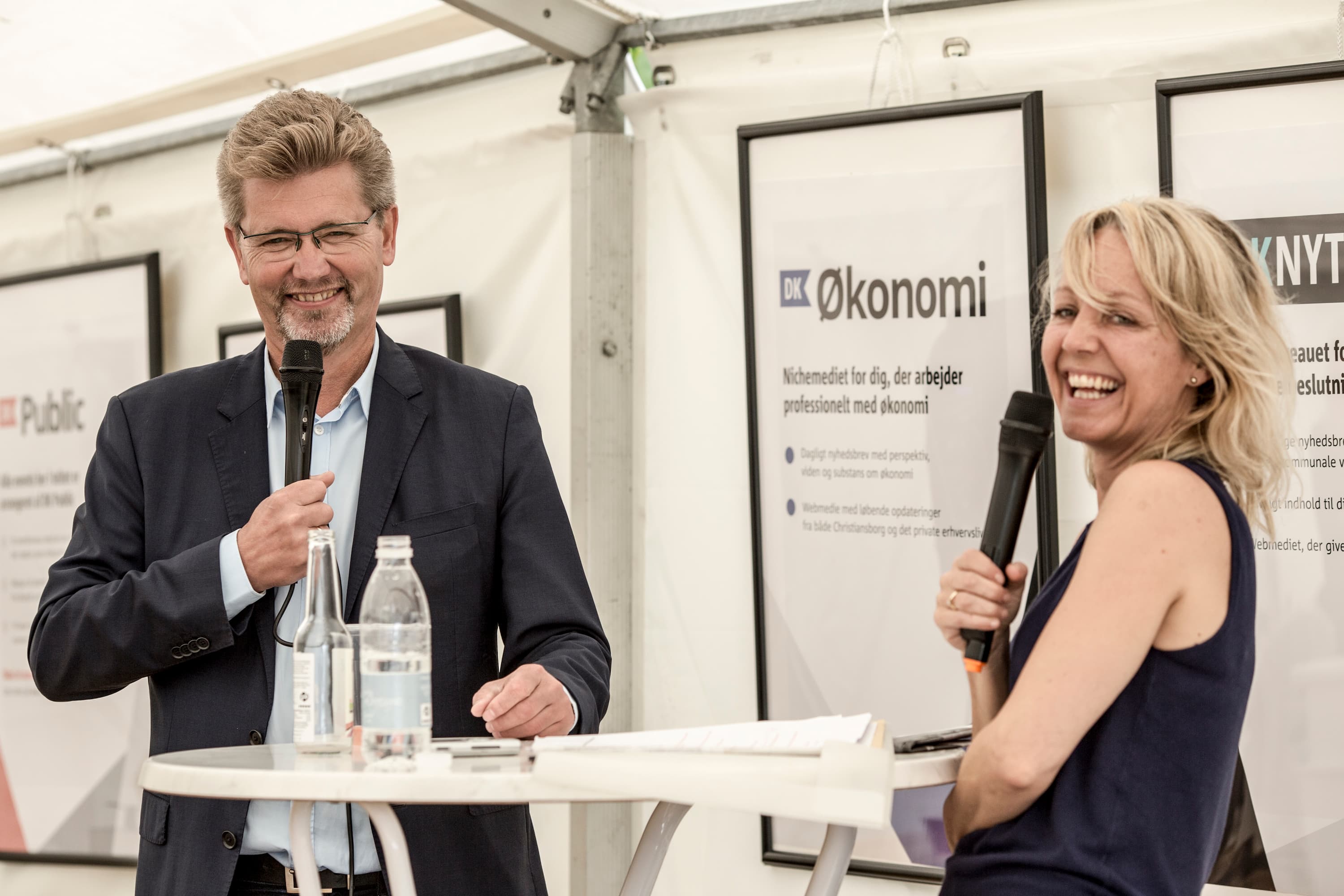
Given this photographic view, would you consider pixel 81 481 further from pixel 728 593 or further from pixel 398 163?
pixel 728 593

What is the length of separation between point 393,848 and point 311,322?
814 mm

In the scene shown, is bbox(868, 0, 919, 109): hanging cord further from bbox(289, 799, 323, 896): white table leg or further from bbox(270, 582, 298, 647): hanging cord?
bbox(289, 799, 323, 896): white table leg

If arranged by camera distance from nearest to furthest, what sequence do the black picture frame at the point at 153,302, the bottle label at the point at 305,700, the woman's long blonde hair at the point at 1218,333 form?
the bottle label at the point at 305,700, the woman's long blonde hair at the point at 1218,333, the black picture frame at the point at 153,302

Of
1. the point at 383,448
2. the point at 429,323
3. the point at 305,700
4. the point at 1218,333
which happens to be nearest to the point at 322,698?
the point at 305,700

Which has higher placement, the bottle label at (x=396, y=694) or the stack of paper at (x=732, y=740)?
the bottle label at (x=396, y=694)

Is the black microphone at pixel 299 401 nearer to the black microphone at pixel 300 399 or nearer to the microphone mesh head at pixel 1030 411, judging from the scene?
the black microphone at pixel 300 399

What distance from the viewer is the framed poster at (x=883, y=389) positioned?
2.68 meters

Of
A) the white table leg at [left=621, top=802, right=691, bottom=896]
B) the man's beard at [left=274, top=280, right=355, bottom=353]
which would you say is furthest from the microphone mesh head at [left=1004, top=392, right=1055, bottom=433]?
Result: the man's beard at [left=274, top=280, right=355, bottom=353]

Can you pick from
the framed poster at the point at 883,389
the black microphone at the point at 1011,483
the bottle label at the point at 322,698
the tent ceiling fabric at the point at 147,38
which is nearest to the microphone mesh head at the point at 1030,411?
the black microphone at the point at 1011,483

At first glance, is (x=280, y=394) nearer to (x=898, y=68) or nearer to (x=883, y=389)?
(x=883, y=389)

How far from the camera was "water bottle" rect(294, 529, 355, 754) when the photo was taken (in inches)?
55.9

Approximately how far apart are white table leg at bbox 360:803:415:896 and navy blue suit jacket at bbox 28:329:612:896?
1.13 ft

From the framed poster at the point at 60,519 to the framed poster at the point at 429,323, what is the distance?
2.96ft

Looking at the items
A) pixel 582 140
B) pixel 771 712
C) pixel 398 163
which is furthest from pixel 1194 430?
pixel 398 163
